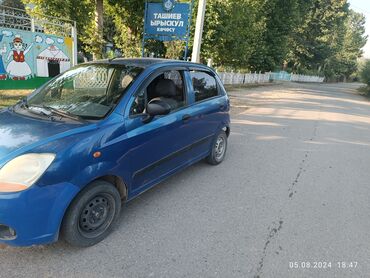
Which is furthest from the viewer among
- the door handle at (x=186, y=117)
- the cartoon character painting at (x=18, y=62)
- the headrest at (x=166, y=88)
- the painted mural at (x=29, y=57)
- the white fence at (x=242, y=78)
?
the white fence at (x=242, y=78)

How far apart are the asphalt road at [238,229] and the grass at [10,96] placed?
226 inches

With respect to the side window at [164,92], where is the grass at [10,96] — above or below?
below

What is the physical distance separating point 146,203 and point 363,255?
248 centimetres

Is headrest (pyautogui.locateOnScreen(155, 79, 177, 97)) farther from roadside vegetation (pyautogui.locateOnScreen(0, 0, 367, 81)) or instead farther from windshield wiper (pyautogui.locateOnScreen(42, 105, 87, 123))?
roadside vegetation (pyautogui.locateOnScreen(0, 0, 367, 81))

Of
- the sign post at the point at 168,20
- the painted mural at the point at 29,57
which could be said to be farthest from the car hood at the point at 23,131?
the sign post at the point at 168,20

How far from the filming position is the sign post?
1104cm

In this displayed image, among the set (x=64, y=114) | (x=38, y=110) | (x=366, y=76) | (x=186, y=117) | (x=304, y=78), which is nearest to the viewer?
(x=64, y=114)

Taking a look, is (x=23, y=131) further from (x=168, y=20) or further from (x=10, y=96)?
(x=168, y=20)

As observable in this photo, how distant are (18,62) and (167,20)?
5.35 metres

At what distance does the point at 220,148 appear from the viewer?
555 cm

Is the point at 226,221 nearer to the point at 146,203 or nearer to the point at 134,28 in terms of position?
the point at 146,203

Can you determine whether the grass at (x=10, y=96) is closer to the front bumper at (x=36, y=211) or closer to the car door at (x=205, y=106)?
the car door at (x=205, y=106)

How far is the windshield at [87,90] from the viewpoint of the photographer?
10.8 feet

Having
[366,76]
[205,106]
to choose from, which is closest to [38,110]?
[205,106]
